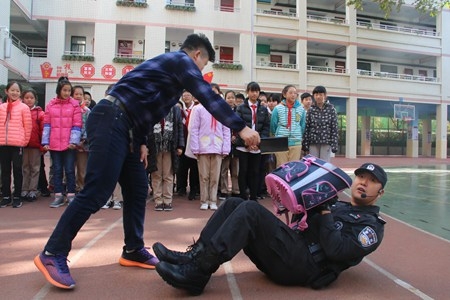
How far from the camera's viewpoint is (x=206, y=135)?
19.2ft

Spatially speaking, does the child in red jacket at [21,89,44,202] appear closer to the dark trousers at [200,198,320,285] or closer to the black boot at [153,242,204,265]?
the black boot at [153,242,204,265]

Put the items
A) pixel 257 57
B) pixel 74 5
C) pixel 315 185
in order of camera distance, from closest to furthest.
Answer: pixel 315 185 → pixel 74 5 → pixel 257 57

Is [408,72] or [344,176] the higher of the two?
[408,72]

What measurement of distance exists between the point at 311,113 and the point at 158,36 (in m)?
15.9

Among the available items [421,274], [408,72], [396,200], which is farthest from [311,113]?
[408,72]

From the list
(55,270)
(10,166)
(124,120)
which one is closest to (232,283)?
(55,270)

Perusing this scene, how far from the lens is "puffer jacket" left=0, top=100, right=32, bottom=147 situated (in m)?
5.84

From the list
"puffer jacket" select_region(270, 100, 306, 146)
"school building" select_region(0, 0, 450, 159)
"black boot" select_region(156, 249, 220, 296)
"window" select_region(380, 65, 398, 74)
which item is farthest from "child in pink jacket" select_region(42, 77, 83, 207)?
"window" select_region(380, 65, 398, 74)

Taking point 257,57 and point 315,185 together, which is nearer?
point 315,185

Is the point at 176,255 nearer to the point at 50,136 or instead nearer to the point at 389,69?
the point at 50,136

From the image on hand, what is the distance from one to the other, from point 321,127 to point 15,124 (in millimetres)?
4959

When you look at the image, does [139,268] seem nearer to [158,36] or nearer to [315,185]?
[315,185]

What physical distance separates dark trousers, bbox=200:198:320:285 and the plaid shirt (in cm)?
70

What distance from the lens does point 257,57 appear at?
23797mm
